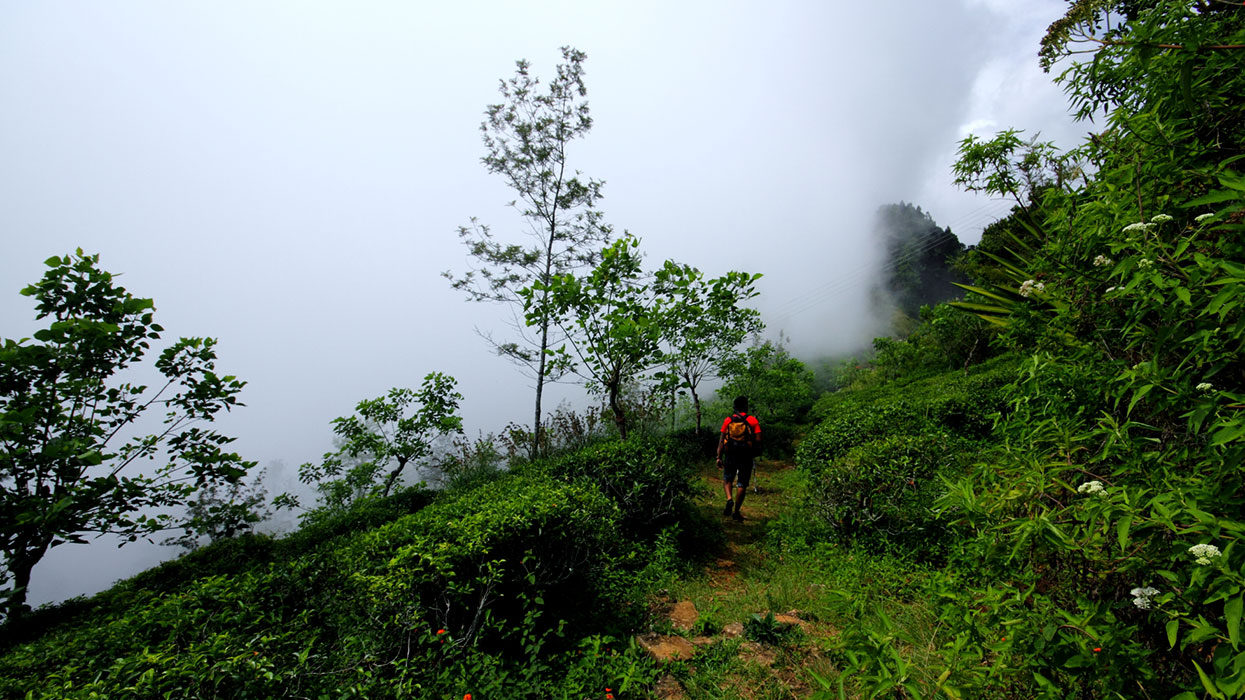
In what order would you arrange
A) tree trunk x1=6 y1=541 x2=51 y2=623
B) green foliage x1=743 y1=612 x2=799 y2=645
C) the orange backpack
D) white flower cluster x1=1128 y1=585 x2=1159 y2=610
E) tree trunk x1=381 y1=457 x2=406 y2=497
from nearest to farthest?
white flower cluster x1=1128 y1=585 x2=1159 y2=610
tree trunk x1=6 y1=541 x2=51 y2=623
green foliage x1=743 y1=612 x2=799 y2=645
the orange backpack
tree trunk x1=381 y1=457 x2=406 y2=497

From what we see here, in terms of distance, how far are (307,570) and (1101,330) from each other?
4743mm

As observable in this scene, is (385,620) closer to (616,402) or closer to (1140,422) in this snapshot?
(1140,422)

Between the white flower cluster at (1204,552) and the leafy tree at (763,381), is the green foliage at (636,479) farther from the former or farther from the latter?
the leafy tree at (763,381)

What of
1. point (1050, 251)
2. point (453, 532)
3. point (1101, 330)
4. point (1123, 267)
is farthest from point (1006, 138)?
point (453, 532)

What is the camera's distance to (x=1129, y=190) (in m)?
1.86

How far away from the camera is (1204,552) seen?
3.85ft

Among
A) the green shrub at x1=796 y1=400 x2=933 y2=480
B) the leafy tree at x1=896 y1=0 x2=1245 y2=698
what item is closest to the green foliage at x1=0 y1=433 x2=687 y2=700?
the leafy tree at x1=896 y1=0 x2=1245 y2=698

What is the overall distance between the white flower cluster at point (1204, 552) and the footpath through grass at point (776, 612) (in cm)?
80

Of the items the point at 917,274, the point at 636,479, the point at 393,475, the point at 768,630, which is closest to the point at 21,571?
the point at 768,630

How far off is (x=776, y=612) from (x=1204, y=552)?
9.74 feet

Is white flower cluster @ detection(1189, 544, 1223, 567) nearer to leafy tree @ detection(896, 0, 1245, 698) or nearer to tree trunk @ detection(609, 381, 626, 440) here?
leafy tree @ detection(896, 0, 1245, 698)

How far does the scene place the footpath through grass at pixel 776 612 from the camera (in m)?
2.67

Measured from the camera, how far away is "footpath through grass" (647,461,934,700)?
105 inches

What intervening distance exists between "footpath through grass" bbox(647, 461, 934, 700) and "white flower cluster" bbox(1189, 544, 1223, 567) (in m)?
0.80
